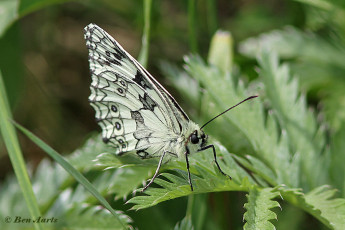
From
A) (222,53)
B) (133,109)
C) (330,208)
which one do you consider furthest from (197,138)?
(222,53)

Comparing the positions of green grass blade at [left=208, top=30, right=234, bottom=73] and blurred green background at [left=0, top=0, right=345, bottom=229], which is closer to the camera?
green grass blade at [left=208, top=30, right=234, bottom=73]

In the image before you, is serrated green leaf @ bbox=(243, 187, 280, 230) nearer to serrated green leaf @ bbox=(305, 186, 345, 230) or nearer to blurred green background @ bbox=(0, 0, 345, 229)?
serrated green leaf @ bbox=(305, 186, 345, 230)

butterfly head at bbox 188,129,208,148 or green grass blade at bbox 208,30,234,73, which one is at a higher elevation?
green grass blade at bbox 208,30,234,73

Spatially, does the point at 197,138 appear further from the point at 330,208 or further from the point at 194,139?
the point at 330,208

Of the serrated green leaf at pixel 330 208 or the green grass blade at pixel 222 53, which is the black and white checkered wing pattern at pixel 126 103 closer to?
the serrated green leaf at pixel 330 208

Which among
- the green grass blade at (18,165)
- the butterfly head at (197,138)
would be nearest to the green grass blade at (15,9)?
the green grass blade at (18,165)

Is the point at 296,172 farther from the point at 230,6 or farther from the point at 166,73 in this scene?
the point at 230,6

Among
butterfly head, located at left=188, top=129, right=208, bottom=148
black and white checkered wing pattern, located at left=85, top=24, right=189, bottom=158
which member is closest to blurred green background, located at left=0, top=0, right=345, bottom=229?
black and white checkered wing pattern, located at left=85, top=24, right=189, bottom=158

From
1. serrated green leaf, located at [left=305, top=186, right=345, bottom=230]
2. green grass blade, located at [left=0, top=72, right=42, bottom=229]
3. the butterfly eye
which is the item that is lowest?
green grass blade, located at [left=0, top=72, right=42, bottom=229]
